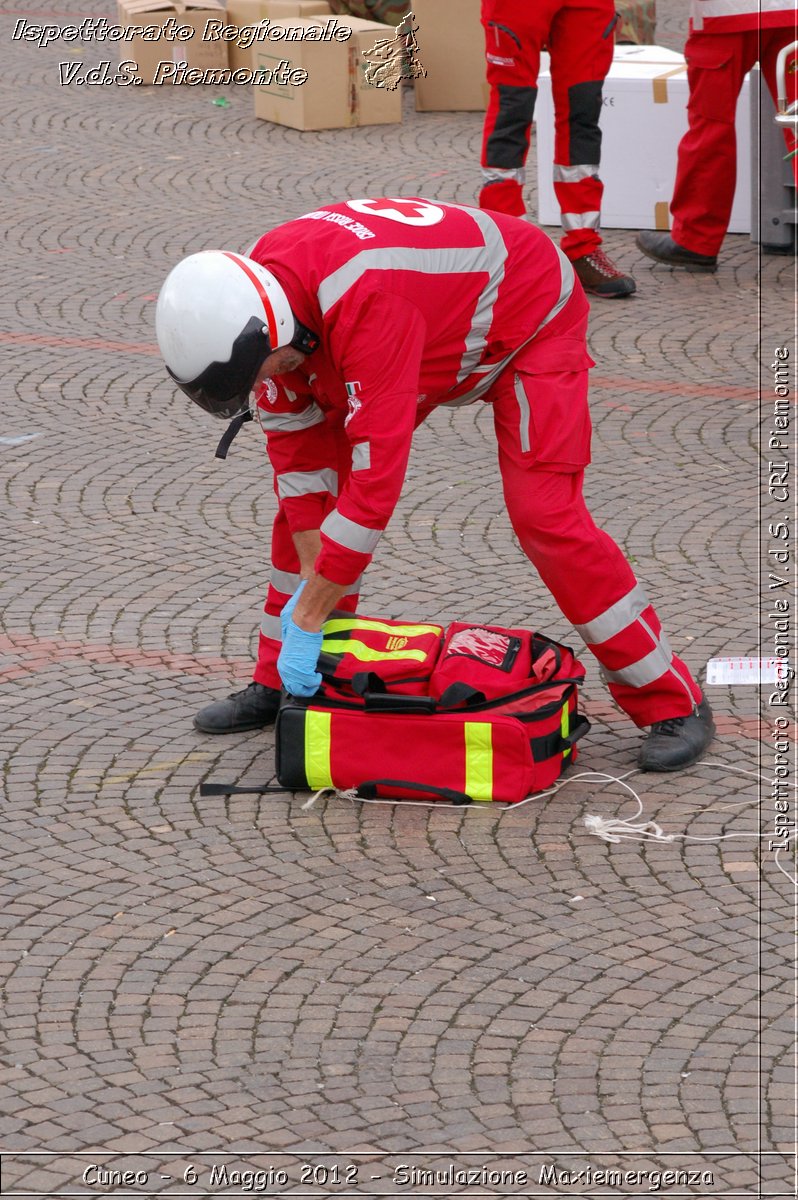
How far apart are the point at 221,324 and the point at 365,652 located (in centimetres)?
107

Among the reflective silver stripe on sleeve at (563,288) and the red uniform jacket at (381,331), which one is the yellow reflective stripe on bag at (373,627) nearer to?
the red uniform jacket at (381,331)

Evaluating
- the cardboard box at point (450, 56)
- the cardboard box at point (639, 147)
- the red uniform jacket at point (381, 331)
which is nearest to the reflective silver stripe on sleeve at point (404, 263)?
the red uniform jacket at point (381, 331)

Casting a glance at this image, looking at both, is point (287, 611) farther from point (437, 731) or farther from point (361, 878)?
point (361, 878)

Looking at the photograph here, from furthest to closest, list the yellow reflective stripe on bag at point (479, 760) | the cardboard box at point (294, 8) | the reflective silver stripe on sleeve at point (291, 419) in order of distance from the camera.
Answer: the cardboard box at point (294, 8), the reflective silver stripe on sleeve at point (291, 419), the yellow reflective stripe on bag at point (479, 760)

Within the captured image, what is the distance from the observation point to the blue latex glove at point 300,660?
449 cm

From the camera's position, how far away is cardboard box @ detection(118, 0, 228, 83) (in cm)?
1298

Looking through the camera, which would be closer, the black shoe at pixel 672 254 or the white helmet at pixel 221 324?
the white helmet at pixel 221 324

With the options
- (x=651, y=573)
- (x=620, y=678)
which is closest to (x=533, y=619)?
(x=651, y=573)

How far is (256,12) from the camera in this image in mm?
12758

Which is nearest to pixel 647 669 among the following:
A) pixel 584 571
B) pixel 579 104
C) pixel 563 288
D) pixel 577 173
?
pixel 584 571

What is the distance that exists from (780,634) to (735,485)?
130 centimetres

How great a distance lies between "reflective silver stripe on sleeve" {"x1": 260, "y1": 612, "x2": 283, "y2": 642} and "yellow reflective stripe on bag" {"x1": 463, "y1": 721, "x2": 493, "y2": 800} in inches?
29.7

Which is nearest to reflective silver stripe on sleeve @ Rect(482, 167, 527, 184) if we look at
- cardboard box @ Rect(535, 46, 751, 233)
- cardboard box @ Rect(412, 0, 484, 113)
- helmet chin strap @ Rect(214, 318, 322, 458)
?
cardboard box @ Rect(535, 46, 751, 233)

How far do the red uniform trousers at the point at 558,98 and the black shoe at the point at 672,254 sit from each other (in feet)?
1.69
